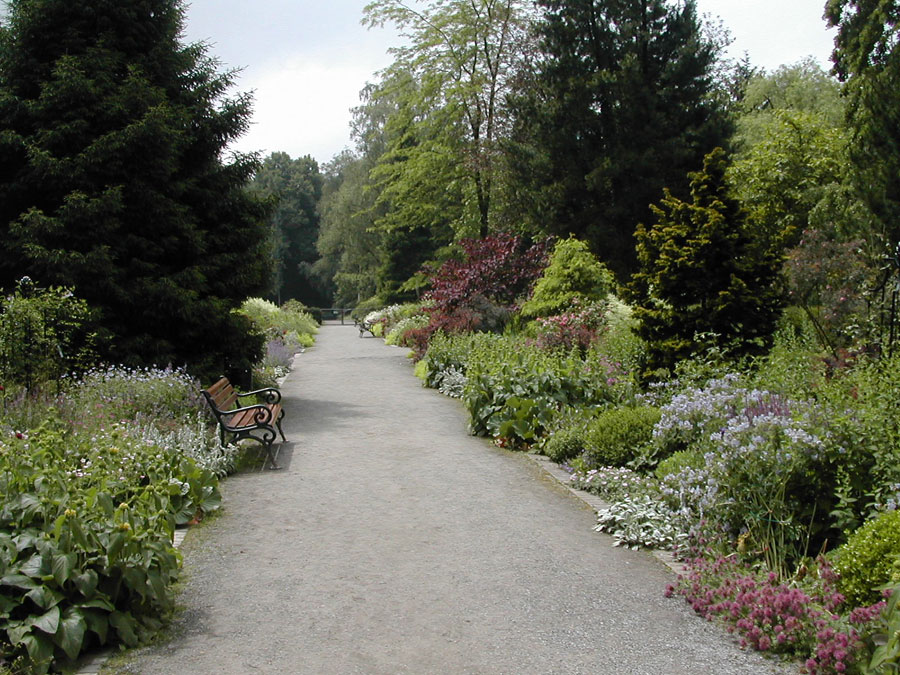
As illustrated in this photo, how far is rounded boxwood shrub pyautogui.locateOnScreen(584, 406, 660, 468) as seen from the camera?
24.8 ft

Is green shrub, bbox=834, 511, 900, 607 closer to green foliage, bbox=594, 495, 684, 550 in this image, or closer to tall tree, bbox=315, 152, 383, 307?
green foliage, bbox=594, 495, 684, 550

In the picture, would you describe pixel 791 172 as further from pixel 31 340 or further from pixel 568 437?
pixel 31 340

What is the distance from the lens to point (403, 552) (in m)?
5.64

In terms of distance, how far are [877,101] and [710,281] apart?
8.94 metres

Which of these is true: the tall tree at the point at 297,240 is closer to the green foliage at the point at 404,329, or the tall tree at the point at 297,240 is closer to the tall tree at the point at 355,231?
the tall tree at the point at 355,231

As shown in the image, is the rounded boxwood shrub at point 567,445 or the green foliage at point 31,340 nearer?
the rounded boxwood shrub at point 567,445

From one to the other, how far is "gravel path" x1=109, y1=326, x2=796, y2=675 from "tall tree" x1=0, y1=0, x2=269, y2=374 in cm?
447

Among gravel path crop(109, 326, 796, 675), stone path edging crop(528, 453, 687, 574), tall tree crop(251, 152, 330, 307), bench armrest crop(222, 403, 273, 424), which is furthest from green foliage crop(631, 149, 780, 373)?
tall tree crop(251, 152, 330, 307)

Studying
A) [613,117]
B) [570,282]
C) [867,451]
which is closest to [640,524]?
[867,451]

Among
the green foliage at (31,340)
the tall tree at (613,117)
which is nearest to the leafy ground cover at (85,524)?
the green foliage at (31,340)

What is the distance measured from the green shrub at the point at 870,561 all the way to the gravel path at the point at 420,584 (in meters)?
0.60

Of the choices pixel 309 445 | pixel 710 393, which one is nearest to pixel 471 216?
pixel 309 445

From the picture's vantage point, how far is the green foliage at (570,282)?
615 inches

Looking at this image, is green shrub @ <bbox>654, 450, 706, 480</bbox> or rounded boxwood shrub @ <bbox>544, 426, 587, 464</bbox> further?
rounded boxwood shrub @ <bbox>544, 426, 587, 464</bbox>
